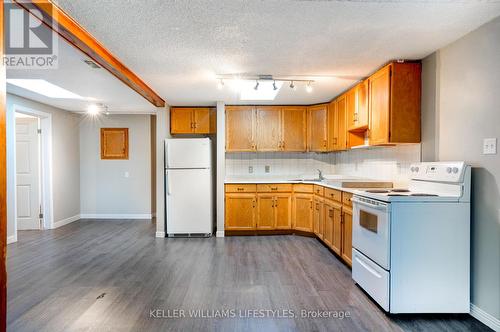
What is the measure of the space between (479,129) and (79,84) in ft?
14.2

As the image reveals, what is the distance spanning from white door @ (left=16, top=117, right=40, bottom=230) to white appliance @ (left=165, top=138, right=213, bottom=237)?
102 inches

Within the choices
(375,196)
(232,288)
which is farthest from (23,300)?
(375,196)

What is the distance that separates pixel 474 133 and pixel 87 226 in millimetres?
5951

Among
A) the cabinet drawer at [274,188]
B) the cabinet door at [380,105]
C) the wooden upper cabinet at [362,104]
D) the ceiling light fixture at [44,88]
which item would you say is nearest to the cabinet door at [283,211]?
the cabinet drawer at [274,188]

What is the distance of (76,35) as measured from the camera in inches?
83.5

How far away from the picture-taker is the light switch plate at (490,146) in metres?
2.05

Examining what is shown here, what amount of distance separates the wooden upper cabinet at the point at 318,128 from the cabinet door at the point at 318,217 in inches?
37.9

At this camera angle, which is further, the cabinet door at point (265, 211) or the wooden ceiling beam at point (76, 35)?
the cabinet door at point (265, 211)

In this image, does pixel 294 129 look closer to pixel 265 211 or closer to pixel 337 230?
pixel 265 211

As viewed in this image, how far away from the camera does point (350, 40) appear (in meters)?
2.39

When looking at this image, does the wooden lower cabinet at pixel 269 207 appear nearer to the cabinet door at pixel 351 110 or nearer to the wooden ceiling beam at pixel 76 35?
the cabinet door at pixel 351 110

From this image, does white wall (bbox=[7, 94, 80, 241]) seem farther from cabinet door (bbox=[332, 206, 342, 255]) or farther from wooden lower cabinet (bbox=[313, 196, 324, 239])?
cabinet door (bbox=[332, 206, 342, 255])

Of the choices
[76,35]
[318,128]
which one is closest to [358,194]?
[318,128]

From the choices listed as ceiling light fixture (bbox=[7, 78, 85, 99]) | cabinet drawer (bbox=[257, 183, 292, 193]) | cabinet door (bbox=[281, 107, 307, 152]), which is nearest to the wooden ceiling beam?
ceiling light fixture (bbox=[7, 78, 85, 99])
